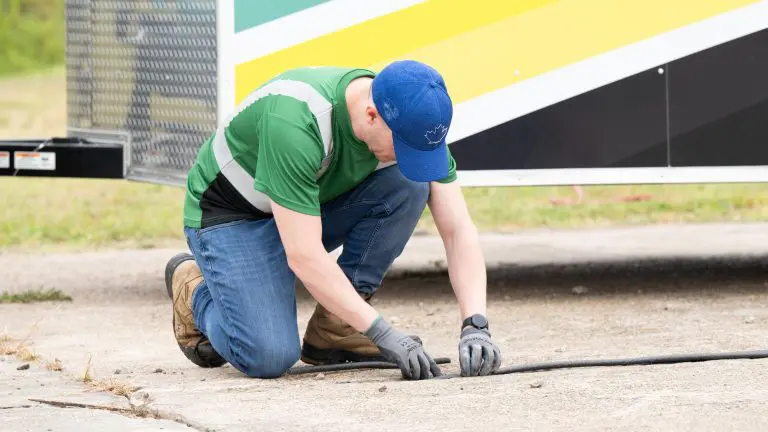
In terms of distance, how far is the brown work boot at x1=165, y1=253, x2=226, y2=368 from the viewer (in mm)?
4980

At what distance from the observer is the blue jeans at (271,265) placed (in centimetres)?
464

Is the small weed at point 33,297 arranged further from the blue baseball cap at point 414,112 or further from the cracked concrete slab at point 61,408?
the blue baseball cap at point 414,112

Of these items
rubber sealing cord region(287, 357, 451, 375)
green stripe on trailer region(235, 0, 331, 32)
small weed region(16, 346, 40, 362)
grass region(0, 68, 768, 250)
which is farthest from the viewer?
grass region(0, 68, 768, 250)

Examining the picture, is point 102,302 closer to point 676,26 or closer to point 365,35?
point 365,35

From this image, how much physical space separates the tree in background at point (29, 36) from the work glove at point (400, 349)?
54.2 ft

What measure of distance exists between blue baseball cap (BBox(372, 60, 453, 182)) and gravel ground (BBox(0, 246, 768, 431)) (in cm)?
71

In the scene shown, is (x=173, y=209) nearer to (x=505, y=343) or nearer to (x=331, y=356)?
(x=505, y=343)

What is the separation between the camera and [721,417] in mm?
3693

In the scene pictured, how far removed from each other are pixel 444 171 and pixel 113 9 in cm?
333

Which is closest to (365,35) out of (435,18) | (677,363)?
(435,18)

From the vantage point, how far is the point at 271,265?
472cm

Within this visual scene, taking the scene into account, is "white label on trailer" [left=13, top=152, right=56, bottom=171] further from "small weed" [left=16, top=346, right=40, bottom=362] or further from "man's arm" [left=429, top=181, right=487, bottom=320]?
"man's arm" [left=429, top=181, right=487, bottom=320]

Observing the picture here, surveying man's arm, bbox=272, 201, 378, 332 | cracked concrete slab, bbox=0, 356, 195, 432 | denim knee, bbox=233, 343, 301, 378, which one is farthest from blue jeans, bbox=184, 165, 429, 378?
cracked concrete slab, bbox=0, 356, 195, 432

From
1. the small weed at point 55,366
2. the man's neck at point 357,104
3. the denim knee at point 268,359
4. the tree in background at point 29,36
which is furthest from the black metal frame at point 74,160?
the tree in background at point 29,36
